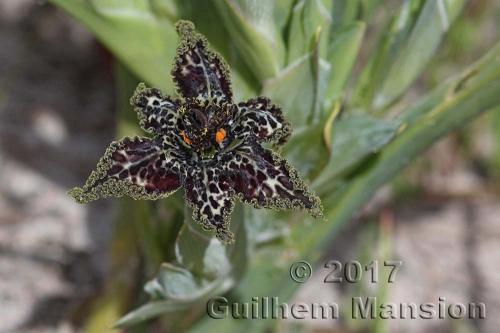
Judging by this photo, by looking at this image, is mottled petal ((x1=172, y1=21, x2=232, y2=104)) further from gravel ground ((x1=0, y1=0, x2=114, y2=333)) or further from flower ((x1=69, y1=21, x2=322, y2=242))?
gravel ground ((x1=0, y1=0, x2=114, y2=333))

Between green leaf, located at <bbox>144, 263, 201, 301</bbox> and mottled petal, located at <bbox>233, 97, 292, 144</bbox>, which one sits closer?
mottled petal, located at <bbox>233, 97, 292, 144</bbox>

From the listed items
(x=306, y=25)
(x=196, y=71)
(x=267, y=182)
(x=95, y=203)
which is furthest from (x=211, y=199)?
(x=95, y=203)

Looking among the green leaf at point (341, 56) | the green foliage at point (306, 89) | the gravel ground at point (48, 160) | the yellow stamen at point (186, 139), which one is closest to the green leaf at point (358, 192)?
the green foliage at point (306, 89)

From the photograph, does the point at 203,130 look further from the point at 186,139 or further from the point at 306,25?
the point at 306,25

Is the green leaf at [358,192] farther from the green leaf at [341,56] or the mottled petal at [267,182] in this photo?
the mottled petal at [267,182]

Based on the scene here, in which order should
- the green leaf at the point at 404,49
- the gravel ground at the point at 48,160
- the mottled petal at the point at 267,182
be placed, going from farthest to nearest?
the gravel ground at the point at 48,160, the green leaf at the point at 404,49, the mottled petal at the point at 267,182

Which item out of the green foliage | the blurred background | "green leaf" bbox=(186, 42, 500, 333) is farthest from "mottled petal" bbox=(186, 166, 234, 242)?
the blurred background

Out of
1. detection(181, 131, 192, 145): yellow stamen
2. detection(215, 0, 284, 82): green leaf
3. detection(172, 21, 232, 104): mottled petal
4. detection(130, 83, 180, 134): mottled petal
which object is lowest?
detection(181, 131, 192, 145): yellow stamen
